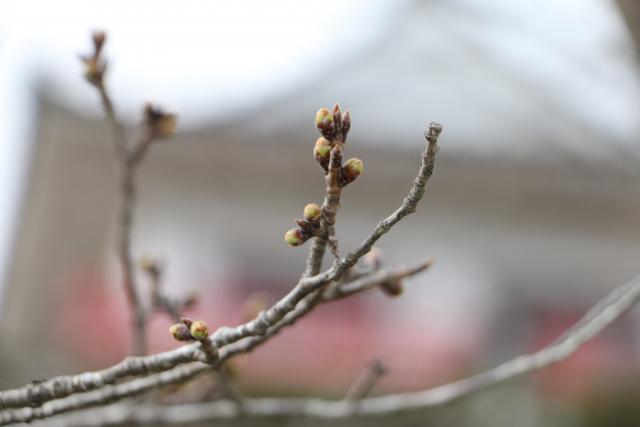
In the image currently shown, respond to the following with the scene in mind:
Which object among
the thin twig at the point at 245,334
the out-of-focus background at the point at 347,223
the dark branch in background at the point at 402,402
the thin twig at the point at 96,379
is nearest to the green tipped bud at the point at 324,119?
the thin twig at the point at 245,334

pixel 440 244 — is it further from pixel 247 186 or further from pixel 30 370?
pixel 30 370

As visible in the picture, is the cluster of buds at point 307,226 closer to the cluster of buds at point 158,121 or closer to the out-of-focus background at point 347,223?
the cluster of buds at point 158,121

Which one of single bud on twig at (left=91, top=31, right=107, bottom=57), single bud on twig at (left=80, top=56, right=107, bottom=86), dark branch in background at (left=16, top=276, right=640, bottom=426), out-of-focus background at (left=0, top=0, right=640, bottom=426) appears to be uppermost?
out-of-focus background at (left=0, top=0, right=640, bottom=426)

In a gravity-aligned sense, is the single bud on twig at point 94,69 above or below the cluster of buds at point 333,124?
above

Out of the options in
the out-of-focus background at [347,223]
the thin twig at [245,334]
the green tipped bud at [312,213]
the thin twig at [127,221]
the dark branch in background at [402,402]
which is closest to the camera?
the thin twig at [245,334]

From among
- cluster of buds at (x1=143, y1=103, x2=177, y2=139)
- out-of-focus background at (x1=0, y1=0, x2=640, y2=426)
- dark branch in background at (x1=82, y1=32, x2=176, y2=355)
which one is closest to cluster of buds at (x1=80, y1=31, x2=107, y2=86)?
dark branch in background at (x1=82, y1=32, x2=176, y2=355)

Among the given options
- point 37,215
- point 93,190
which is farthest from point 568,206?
point 37,215

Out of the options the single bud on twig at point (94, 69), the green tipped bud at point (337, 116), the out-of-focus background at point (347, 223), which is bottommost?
the green tipped bud at point (337, 116)

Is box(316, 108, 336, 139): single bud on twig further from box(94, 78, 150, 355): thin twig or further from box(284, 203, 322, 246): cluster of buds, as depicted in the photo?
box(94, 78, 150, 355): thin twig
